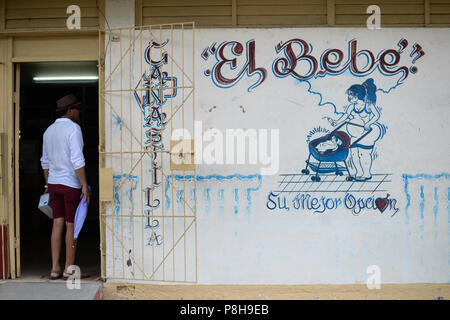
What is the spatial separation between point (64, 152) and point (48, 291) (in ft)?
4.81

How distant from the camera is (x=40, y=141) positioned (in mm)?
8633

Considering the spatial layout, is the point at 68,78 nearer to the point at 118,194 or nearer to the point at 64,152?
the point at 64,152

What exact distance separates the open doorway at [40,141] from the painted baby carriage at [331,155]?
310 cm

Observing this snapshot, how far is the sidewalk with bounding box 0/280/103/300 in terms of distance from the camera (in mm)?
4480

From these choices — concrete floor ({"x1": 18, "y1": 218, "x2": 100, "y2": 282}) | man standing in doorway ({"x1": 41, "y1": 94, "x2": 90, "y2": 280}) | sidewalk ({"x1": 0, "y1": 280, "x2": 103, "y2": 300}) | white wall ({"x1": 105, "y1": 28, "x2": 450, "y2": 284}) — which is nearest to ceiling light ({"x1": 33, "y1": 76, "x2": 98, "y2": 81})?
concrete floor ({"x1": 18, "y1": 218, "x2": 100, "y2": 282})

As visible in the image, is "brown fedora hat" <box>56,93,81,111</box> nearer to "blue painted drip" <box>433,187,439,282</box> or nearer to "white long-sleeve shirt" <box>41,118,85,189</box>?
"white long-sleeve shirt" <box>41,118,85,189</box>

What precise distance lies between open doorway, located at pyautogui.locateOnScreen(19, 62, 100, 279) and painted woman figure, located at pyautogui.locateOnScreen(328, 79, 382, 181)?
11.4 feet

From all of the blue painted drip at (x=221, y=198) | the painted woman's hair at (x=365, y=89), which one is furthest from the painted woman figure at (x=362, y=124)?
the blue painted drip at (x=221, y=198)

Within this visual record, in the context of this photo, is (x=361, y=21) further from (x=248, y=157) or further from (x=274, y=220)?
(x=274, y=220)

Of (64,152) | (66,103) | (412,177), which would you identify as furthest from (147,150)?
(412,177)

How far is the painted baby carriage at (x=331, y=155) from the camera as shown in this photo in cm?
476

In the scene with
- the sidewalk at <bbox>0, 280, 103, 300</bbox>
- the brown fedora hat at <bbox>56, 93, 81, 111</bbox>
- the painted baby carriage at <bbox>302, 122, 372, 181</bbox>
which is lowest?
the sidewalk at <bbox>0, 280, 103, 300</bbox>

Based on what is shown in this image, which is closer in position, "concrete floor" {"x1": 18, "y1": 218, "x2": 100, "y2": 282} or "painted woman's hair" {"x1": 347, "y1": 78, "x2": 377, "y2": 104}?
"painted woman's hair" {"x1": 347, "y1": 78, "x2": 377, "y2": 104}

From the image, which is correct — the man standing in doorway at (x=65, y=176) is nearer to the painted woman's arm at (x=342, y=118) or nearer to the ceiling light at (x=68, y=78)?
the painted woman's arm at (x=342, y=118)
